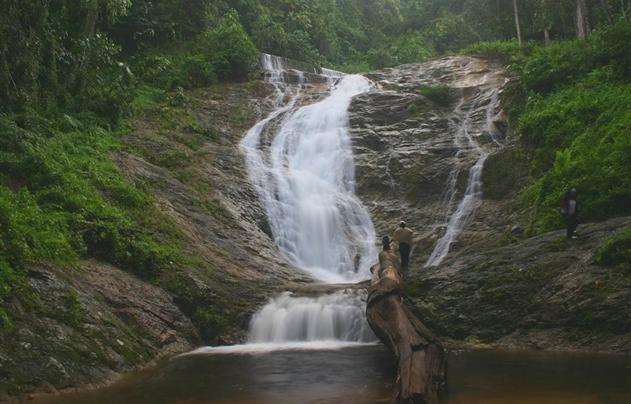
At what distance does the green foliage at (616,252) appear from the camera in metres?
10.3

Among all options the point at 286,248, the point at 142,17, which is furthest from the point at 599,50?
the point at 142,17

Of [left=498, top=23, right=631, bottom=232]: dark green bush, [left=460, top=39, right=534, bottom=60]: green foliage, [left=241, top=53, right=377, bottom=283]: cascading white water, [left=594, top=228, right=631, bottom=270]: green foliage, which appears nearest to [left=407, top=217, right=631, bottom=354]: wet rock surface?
[left=594, top=228, right=631, bottom=270]: green foliage

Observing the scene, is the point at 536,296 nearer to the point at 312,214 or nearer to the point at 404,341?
the point at 404,341

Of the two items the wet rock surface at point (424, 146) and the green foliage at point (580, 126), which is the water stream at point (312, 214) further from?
the green foliage at point (580, 126)

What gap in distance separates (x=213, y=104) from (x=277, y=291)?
46.6 feet

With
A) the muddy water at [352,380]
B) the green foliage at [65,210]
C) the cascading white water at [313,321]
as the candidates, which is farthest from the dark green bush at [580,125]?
the green foliage at [65,210]

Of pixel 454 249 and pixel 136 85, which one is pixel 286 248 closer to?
pixel 454 249

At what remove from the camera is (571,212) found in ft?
38.8

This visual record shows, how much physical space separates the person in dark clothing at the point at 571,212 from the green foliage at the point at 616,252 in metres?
1.17

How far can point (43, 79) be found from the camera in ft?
61.2

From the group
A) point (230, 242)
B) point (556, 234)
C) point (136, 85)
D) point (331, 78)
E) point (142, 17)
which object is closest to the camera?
point (556, 234)

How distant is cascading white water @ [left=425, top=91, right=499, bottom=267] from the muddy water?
248 inches

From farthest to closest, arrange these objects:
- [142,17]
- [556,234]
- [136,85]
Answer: [142,17]
[136,85]
[556,234]

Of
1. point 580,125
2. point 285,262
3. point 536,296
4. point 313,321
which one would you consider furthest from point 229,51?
point 536,296
